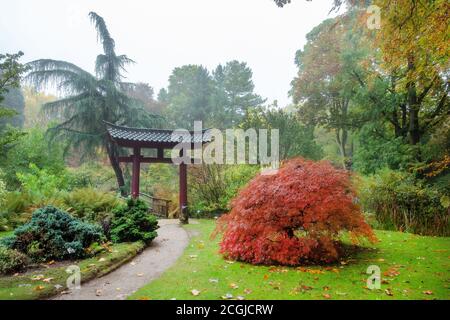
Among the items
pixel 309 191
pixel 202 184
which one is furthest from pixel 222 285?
pixel 202 184

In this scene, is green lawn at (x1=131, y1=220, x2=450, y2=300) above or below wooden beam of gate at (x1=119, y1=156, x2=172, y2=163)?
below

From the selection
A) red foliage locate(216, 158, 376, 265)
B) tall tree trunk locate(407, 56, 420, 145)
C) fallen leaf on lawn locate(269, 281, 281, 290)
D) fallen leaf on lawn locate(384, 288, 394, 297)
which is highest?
tall tree trunk locate(407, 56, 420, 145)

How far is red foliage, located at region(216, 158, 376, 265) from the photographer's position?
5445 mm

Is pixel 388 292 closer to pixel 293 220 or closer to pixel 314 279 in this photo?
pixel 314 279

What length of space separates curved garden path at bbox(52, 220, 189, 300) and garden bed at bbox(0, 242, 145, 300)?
136mm

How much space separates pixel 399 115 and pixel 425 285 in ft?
40.6

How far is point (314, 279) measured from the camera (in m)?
4.63

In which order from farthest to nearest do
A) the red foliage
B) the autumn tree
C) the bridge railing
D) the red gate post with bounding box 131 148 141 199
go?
the bridge railing
the red gate post with bounding box 131 148 141 199
the red foliage
the autumn tree

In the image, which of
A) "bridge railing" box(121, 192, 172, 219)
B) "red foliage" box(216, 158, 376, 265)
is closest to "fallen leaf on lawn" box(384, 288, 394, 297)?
"red foliage" box(216, 158, 376, 265)

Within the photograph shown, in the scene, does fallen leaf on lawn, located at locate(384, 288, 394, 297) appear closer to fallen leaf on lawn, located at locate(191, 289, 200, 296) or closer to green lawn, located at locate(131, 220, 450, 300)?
green lawn, located at locate(131, 220, 450, 300)

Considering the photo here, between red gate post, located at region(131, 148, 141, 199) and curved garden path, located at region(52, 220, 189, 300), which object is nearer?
curved garden path, located at region(52, 220, 189, 300)

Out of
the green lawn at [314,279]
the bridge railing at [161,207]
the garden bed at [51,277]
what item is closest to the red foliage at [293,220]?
the green lawn at [314,279]

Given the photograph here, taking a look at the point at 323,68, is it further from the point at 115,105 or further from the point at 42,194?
the point at 42,194
